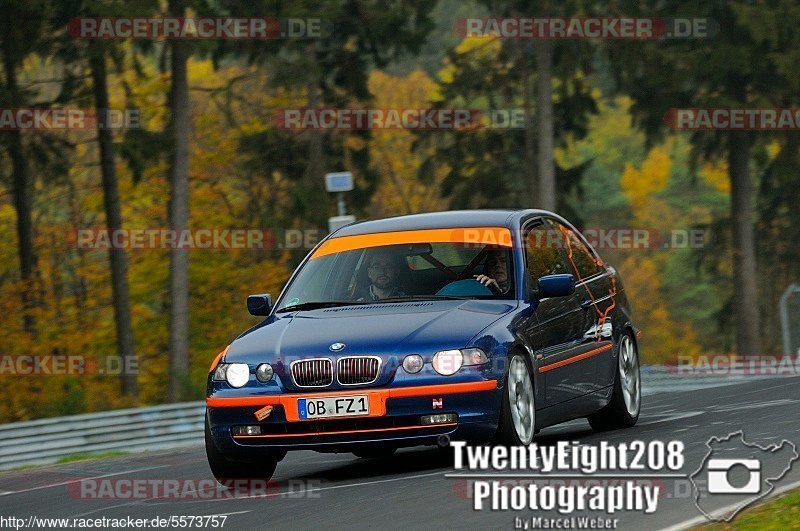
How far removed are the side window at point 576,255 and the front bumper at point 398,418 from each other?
262cm

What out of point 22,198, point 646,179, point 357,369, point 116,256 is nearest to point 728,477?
point 357,369

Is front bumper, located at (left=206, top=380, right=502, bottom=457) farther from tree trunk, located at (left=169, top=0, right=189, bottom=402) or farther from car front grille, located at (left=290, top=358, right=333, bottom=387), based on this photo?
tree trunk, located at (left=169, top=0, right=189, bottom=402)

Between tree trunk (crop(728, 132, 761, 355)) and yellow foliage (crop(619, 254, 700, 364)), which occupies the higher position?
tree trunk (crop(728, 132, 761, 355))

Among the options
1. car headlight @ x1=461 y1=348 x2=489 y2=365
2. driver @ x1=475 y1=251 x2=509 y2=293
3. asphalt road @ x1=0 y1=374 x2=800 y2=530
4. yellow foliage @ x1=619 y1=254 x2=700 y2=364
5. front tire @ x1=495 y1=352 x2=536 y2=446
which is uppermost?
driver @ x1=475 y1=251 x2=509 y2=293

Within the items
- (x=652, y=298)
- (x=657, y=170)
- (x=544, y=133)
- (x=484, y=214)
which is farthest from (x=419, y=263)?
(x=657, y=170)

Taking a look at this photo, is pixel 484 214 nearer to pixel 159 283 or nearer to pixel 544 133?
pixel 544 133

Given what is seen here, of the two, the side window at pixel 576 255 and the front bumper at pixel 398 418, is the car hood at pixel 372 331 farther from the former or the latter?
the side window at pixel 576 255

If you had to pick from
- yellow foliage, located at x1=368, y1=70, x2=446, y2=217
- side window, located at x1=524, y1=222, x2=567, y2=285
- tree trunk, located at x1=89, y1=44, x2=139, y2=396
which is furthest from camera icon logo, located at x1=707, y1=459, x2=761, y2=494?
yellow foliage, located at x1=368, y1=70, x2=446, y2=217

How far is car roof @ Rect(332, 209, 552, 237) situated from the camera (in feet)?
38.5

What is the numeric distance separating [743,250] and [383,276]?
92.1 feet

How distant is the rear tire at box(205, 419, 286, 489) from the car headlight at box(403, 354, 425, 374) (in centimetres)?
108

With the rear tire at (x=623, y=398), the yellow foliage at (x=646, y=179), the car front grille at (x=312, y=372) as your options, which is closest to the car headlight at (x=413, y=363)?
the car front grille at (x=312, y=372)

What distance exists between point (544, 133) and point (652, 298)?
45050 mm

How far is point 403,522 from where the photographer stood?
27.0 ft
